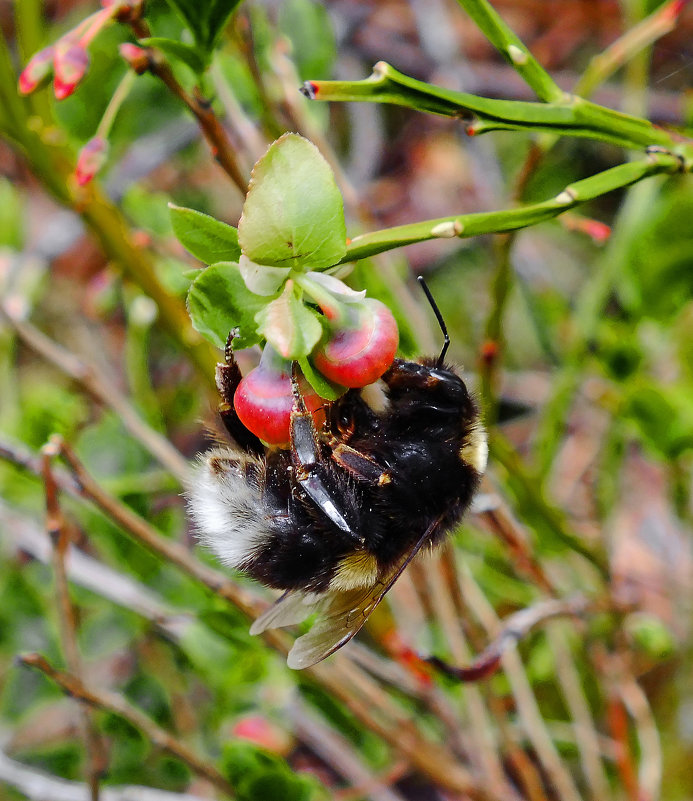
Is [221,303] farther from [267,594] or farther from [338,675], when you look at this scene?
[267,594]

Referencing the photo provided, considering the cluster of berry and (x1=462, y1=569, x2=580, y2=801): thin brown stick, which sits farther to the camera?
(x1=462, y1=569, x2=580, y2=801): thin brown stick

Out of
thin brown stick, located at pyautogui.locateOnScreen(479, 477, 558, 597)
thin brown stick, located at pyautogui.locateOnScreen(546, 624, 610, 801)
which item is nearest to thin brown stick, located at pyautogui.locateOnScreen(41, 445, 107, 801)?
thin brown stick, located at pyautogui.locateOnScreen(479, 477, 558, 597)

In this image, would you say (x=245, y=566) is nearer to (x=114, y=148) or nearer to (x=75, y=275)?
(x=114, y=148)

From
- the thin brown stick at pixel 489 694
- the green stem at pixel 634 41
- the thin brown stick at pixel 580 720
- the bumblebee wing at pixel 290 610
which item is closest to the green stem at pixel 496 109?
the green stem at pixel 634 41

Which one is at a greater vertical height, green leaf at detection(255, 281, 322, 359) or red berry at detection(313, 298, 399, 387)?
green leaf at detection(255, 281, 322, 359)

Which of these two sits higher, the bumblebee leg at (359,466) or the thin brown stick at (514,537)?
the bumblebee leg at (359,466)

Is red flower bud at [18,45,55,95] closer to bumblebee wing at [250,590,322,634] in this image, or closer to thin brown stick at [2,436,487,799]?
thin brown stick at [2,436,487,799]

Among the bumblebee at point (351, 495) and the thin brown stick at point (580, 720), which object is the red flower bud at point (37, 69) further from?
the thin brown stick at point (580, 720)

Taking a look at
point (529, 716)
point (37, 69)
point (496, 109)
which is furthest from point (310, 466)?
point (529, 716)
